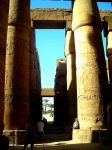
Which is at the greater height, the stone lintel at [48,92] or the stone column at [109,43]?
the stone column at [109,43]

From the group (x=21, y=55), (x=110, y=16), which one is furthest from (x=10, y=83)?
(x=110, y=16)

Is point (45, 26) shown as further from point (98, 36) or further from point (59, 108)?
point (59, 108)

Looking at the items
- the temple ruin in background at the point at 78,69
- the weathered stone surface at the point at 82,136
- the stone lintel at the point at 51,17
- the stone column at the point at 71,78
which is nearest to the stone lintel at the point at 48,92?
the stone column at the point at 71,78

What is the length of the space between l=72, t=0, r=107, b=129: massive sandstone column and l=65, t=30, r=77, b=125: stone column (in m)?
4.16

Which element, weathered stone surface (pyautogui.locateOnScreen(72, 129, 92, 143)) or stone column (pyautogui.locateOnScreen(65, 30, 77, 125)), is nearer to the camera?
weathered stone surface (pyautogui.locateOnScreen(72, 129, 92, 143))

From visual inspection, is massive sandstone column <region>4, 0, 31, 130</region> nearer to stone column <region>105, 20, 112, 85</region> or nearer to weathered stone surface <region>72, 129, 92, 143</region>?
weathered stone surface <region>72, 129, 92, 143</region>

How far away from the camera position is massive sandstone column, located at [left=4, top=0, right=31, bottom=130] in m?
7.96

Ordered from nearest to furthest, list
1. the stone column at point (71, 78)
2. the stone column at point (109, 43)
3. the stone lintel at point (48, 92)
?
1. the stone column at point (71, 78)
2. the stone column at point (109, 43)
3. the stone lintel at point (48, 92)

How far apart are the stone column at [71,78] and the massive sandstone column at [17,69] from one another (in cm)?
480

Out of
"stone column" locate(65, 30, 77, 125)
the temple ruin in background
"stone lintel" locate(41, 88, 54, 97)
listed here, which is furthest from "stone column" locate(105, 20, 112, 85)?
"stone lintel" locate(41, 88, 54, 97)

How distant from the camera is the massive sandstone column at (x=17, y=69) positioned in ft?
26.1

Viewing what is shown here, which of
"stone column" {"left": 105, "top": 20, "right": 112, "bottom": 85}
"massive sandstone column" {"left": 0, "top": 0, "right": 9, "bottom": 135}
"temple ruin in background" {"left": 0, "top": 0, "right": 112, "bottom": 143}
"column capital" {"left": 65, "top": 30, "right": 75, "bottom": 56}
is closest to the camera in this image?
"massive sandstone column" {"left": 0, "top": 0, "right": 9, "bottom": 135}

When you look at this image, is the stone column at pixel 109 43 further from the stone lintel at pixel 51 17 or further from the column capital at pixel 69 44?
the column capital at pixel 69 44

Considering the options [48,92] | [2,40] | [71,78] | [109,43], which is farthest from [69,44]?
[48,92]
